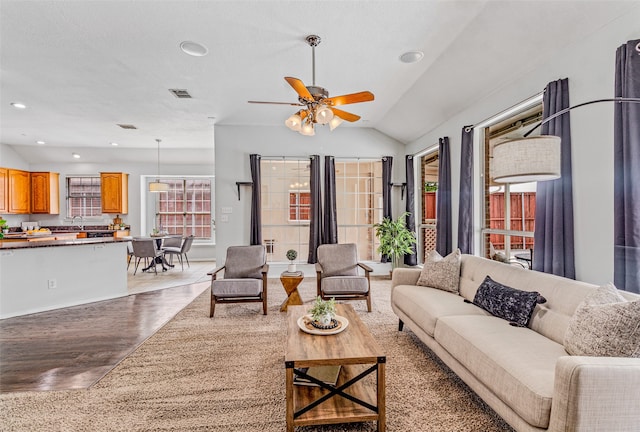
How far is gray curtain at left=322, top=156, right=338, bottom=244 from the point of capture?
6.02 meters

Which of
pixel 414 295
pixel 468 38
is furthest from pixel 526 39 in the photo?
pixel 414 295

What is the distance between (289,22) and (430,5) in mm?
1236

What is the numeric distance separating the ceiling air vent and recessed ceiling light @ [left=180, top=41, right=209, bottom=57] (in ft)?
3.86

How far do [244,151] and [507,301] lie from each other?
5.11 metres

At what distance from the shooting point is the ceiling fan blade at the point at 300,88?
241cm

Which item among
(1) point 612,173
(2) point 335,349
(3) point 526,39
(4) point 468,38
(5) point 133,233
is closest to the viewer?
(2) point 335,349

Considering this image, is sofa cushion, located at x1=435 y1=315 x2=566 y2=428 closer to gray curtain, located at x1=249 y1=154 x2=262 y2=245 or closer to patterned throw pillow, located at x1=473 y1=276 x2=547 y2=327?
patterned throw pillow, located at x1=473 y1=276 x2=547 y2=327

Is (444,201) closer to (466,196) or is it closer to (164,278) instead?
A: (466,196)

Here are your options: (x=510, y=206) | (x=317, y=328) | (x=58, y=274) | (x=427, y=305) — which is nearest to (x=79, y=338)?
(x=58, y=274)

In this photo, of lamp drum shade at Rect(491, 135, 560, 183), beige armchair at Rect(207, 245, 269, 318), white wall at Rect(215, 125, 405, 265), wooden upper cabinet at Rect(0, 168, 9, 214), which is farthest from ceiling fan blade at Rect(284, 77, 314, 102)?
wooden upper cabinet at Rect(0, 168, 9, 214)

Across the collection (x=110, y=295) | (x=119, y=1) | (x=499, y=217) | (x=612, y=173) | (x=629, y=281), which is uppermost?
(x=119, y=1)

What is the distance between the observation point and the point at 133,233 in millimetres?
8406

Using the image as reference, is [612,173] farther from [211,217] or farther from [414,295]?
[211,217]

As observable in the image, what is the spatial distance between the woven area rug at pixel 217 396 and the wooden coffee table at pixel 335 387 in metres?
0.13
